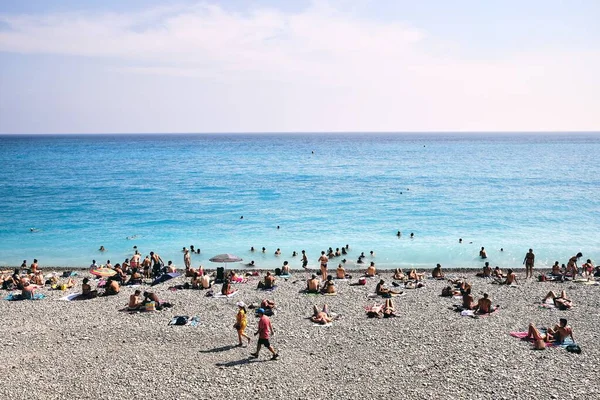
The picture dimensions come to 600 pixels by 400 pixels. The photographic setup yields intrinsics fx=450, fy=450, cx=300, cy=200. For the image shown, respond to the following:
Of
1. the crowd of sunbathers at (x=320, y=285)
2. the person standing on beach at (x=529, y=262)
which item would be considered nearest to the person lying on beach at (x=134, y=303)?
the crowd of sunbathers at (x=320, y=285)

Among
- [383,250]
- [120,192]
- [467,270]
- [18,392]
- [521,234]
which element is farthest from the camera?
[120,192]

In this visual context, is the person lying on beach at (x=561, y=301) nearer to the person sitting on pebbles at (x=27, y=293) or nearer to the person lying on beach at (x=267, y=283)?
the person lying on beach at (x=267, y=283)

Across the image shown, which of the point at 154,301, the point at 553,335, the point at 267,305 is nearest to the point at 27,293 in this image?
the point at 154,301

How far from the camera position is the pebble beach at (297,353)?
40.9ft

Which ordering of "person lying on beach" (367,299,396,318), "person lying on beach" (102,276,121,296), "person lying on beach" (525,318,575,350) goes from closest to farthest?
1. "person lying on beach" (525,318,575,350)
2. "person lying on beach" (367,299,396,318)
3. "person lying on beach" (102,276,121,296)

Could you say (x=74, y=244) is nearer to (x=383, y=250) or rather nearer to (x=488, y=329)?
(x=383, y=250)

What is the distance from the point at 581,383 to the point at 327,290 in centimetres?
1131

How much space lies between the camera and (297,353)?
14820 millimetres

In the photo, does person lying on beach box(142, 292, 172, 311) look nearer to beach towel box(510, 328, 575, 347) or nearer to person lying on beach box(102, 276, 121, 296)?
person lying on beach box(102, 276, 121, 296)

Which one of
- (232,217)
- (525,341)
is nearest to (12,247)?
(232,217)

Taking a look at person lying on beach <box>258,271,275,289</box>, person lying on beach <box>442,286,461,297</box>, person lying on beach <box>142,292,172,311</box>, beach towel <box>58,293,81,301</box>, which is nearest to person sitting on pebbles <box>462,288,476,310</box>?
person lying on beach <box>442,286,461,297</box>

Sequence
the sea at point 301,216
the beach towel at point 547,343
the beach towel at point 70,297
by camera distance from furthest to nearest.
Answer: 1. the sea at point 301,216
2. the beach towel at point 70,297
3. the beach towel at point 547,343

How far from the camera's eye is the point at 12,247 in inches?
1423

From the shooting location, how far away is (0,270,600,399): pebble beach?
1246 centimetres
